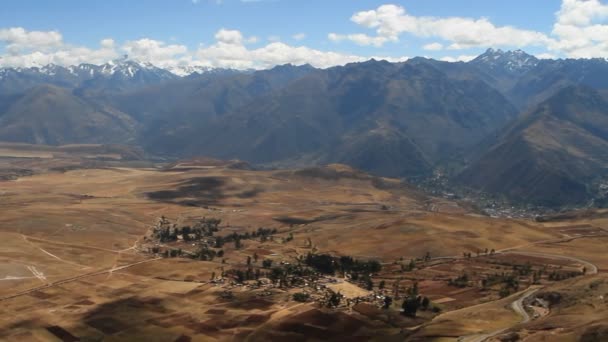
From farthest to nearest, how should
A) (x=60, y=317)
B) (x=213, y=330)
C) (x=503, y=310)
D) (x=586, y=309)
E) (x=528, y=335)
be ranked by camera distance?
(x=60, y=317), (x=213, y=330), (x=503, y=310), (x=586, y=309), (x=528, y=335)

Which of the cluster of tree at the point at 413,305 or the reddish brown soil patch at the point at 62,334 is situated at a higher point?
the cluster of tree at the point at 413,305

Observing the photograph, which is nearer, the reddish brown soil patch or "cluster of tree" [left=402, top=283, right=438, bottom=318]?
"cluster of tree" [left=402, top=283, right=438, bottom=318]

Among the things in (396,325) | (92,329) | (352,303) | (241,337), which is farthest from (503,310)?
(92,329)

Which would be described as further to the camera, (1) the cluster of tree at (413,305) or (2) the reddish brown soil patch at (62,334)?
(2) the reddish brown soil patch at (62,334)

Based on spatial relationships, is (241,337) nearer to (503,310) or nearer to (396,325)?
(396,325)

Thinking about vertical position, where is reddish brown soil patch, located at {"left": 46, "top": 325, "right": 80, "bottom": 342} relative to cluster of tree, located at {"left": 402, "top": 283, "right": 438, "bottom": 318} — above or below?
below

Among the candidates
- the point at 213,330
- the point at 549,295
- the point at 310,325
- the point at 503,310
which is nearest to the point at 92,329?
the point at 213,330

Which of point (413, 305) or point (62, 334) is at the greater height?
point (413, 305)

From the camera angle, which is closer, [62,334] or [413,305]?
[413,305]

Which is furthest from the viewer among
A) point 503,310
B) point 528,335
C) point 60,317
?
point 60,317

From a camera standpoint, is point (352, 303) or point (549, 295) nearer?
point (549, 295)

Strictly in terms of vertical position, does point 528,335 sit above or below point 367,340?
above
